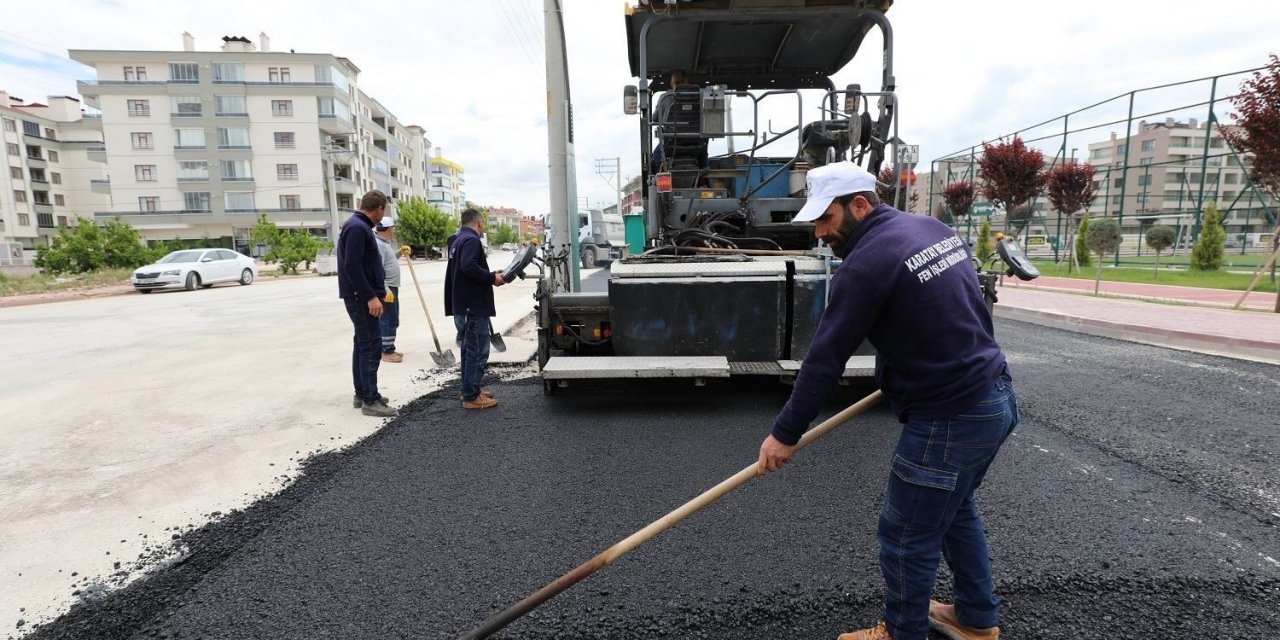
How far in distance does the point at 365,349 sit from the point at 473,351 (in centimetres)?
86

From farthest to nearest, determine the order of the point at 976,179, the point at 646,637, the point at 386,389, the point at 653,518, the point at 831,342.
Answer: the point at 976,179
the point at 386,389
the point at 653,518
the point at 646,637
the point at 831,342

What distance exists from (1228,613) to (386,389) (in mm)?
5843

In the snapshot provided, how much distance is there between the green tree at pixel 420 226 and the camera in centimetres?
4838

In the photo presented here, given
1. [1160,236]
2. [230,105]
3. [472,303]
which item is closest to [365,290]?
[472,303]

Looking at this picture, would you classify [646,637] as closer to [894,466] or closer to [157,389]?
[894,466]

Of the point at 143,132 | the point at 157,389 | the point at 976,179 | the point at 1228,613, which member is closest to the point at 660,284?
the point at 1228,613

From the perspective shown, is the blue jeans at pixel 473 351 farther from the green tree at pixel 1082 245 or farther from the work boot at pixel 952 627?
the green tree at pixel 1082 245

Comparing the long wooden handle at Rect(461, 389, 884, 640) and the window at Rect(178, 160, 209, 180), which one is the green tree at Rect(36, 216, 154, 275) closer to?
the window at Rect(178, 160, 209, 180)

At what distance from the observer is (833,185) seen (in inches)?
78.3

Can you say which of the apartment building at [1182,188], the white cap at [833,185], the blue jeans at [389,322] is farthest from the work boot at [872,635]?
the apartment building at [1182,188]

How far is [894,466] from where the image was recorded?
78.0 inches

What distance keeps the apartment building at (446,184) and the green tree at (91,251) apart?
6542cm

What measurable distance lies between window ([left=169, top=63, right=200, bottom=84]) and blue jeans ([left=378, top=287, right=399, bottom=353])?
5102 centimetres

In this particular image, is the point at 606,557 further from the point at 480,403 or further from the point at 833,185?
the point at 480,403
